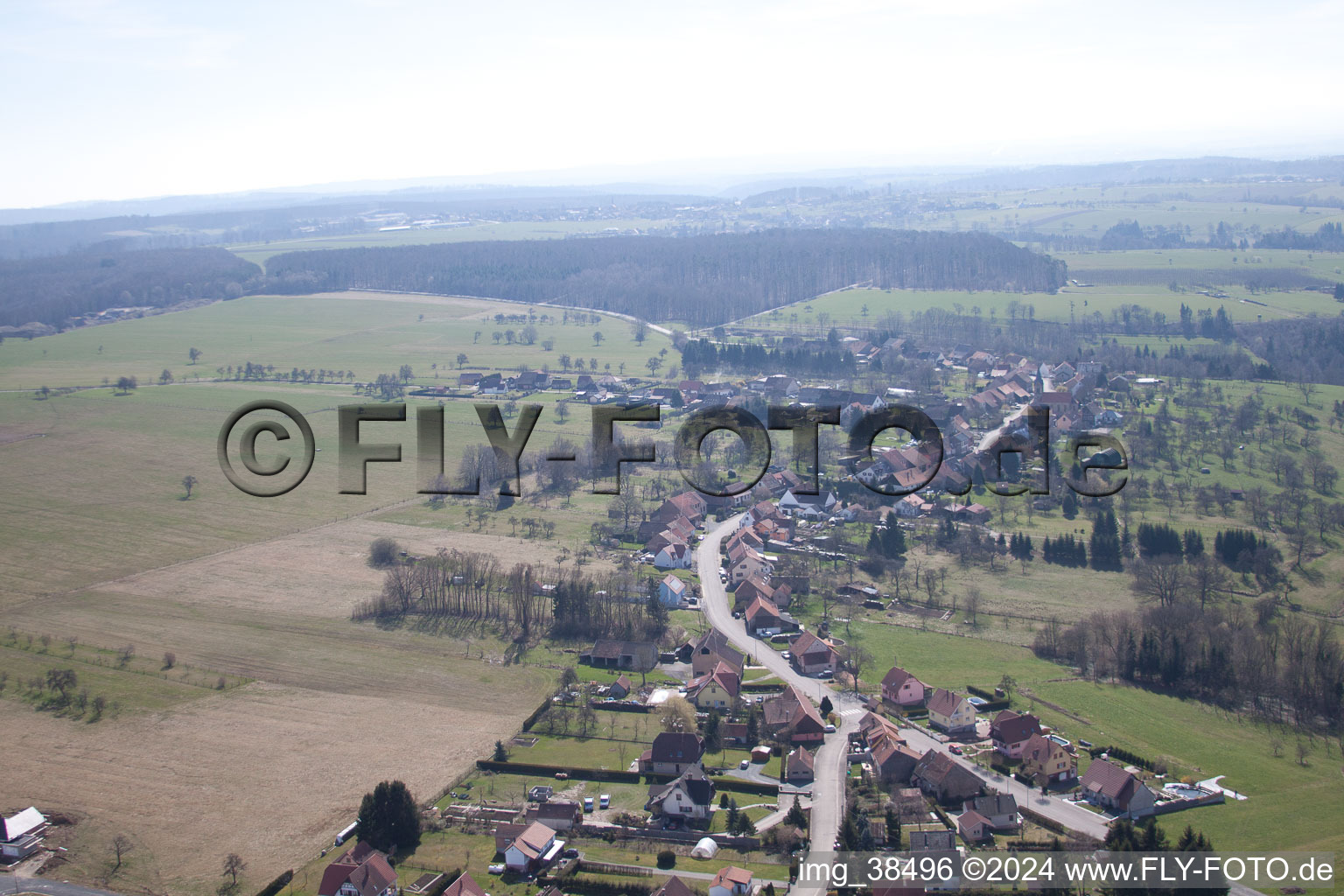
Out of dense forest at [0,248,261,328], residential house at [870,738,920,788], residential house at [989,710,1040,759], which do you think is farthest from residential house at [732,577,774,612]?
dense forest at [0,248,261,328]

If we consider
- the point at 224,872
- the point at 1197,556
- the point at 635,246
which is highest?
the point at 635,246

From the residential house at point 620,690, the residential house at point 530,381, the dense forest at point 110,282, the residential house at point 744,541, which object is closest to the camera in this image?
the residential house at point 620,690

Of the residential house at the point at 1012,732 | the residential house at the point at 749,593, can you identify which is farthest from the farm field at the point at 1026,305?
the residential house at the point at 1012,732

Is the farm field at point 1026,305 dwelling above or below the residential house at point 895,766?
above

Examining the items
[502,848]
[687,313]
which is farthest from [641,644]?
[687,313]

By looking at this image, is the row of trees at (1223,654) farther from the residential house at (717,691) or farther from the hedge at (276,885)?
the hedge at (276,885)

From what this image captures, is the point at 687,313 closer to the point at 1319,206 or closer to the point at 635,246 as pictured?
the point at 635,246
